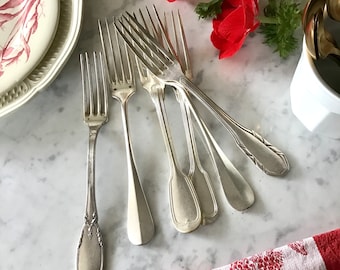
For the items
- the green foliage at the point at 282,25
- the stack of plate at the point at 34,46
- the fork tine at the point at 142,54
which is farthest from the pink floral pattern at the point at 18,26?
the green foliage at the point at 282,25

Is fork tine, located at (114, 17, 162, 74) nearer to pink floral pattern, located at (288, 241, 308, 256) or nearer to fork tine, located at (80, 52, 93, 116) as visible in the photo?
fork tine, located at (80, 52, 93, 116)

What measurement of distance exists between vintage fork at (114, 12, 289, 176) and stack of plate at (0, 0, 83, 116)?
0.06 meters

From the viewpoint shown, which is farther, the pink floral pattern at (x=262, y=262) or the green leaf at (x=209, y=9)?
the green leaf at (x=209, y=9)

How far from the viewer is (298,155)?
0.65m

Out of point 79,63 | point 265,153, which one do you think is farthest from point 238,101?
point 79,63

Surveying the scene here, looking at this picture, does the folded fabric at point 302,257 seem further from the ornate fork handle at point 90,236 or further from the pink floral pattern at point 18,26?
the pink floral pattern at point 18,26

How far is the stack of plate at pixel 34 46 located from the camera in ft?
2.26

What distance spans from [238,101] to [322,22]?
0.44 feet

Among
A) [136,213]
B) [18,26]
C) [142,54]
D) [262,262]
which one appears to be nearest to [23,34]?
[18,26]

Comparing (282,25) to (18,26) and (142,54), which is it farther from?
(18,26)

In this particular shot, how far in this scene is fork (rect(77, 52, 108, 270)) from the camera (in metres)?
0.63

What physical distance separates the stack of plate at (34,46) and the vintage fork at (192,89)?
0.06m

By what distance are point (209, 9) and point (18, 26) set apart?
0.21 meters

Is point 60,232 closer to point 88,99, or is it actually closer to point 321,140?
point 88,99
